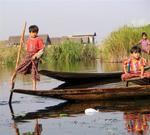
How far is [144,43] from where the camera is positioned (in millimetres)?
18188

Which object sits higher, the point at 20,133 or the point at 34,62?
the point at 34,62

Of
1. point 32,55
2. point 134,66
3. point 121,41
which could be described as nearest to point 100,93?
point 134,66

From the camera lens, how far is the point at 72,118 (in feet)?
25.7

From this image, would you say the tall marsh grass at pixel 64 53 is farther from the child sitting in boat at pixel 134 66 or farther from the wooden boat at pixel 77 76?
the child sitting in boat at pixel 134 66

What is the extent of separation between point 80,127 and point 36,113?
1755mm

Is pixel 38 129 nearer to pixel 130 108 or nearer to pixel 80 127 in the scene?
pixel 80 127

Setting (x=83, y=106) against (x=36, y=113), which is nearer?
(x=36, y=113)

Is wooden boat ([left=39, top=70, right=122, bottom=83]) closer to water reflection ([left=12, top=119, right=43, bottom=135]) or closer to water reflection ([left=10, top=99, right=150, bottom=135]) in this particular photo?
water reflection ([left=10, top=99, right=150, bottom=135])

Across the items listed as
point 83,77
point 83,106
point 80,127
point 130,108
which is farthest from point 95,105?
point 83,77

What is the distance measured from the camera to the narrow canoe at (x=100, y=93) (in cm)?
924

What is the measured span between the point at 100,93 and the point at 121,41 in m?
17.0

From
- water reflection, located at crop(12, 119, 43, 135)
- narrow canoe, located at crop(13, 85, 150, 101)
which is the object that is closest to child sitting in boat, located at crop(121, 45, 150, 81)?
narrow canoe, located at crop(13, 85, 150, 101)

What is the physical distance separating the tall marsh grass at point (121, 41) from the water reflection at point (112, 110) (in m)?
16.3

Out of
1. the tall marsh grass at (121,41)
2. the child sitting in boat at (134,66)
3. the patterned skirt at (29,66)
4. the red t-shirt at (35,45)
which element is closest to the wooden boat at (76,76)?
the patterned skirt at (29,66)
